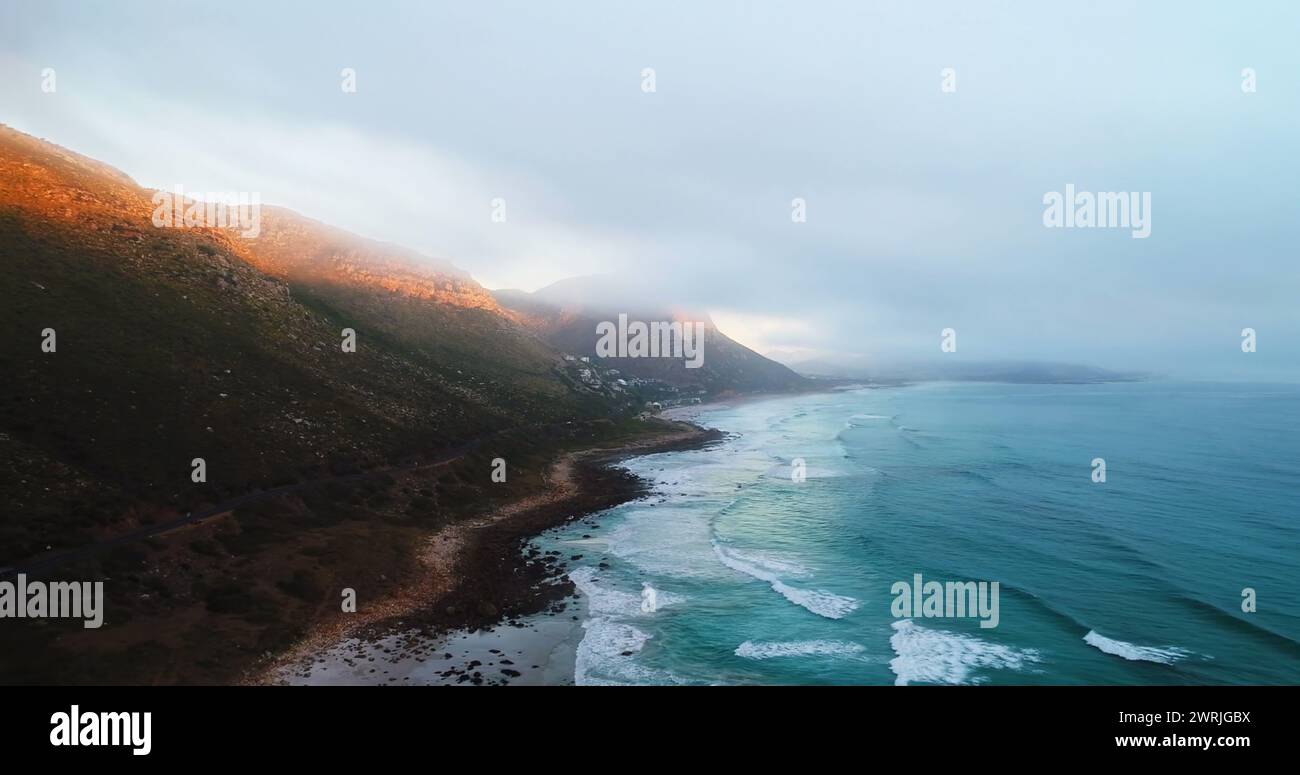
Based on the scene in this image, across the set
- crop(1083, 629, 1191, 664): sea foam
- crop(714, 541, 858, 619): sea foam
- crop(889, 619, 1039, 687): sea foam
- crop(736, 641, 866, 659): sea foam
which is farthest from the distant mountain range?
crop(1083, 629, 1191, 664): sea foam

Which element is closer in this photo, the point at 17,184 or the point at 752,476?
the point at 17,184

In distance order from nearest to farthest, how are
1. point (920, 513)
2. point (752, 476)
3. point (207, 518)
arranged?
point (207, 518), point (920, 513), point (752, 476)

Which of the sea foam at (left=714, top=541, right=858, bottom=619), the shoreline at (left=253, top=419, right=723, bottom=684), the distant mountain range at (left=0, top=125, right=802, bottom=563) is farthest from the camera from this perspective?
the distant mountain range at (left=0, top=125, right=802, bottom=563)

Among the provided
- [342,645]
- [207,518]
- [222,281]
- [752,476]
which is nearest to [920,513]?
[752,476]

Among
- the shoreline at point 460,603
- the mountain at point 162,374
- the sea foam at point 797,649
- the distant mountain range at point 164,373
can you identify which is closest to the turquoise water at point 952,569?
the sea foam at point 797,649

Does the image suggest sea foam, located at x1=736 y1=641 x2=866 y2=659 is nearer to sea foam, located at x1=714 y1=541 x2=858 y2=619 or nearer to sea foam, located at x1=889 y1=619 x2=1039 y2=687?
sea foam, located at x1=889 y1=619 x2=1039 y2=687
